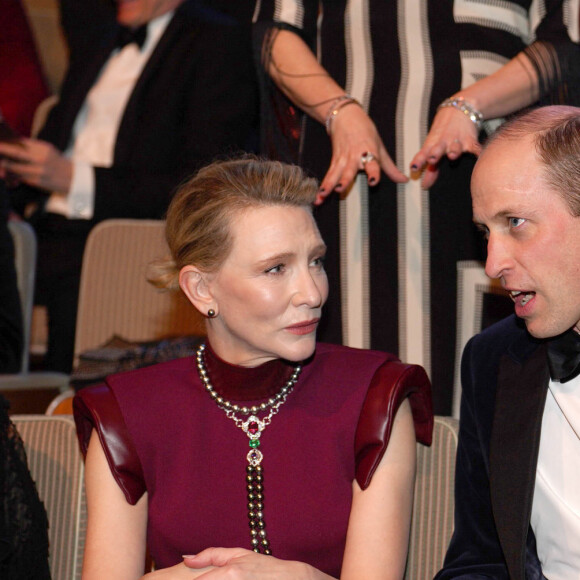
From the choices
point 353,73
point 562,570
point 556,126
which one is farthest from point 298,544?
point 353,73

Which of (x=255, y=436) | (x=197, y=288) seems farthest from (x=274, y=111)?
(x=255, y=436)

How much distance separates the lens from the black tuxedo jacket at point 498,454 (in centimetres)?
180

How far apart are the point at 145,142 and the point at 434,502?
207 cm

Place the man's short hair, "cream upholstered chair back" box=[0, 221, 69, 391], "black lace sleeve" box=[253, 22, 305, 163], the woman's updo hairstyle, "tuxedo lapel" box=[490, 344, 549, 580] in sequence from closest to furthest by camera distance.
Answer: the man's short hair, "tuxedo lapel" box=[490, 344, 549, 580], the woman's updo hairstyle, "black lace sleeve" box=[253, 22, 305, 163], "cream upholstered chair back" box=[0, 221, 69, 391]

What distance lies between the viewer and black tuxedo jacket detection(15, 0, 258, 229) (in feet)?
11.9

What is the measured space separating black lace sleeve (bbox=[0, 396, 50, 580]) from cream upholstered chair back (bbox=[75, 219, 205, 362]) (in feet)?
3.86

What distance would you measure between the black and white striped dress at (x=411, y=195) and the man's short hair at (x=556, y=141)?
0.58 m

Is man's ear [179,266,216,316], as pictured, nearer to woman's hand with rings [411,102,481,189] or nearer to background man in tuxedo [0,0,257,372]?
woman's hand with rings [411,102,481,189]

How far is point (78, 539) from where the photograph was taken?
2.23 meters

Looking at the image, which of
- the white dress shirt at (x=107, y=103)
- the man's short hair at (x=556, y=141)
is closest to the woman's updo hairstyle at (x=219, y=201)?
the man's short hair at (x=556, y=141)

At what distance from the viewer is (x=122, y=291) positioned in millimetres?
3393

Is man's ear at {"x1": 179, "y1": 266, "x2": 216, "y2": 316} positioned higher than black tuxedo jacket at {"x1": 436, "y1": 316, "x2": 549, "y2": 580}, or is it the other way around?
man's ear at {"x1": 179, "y1": 266, "x2": 216, "y2": 316}

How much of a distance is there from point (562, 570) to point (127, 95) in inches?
108

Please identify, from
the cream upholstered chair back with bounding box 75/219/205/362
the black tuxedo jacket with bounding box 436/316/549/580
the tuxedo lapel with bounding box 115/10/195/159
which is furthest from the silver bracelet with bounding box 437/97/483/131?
the tuxedo lapel with bounding box 115/10/195/159
